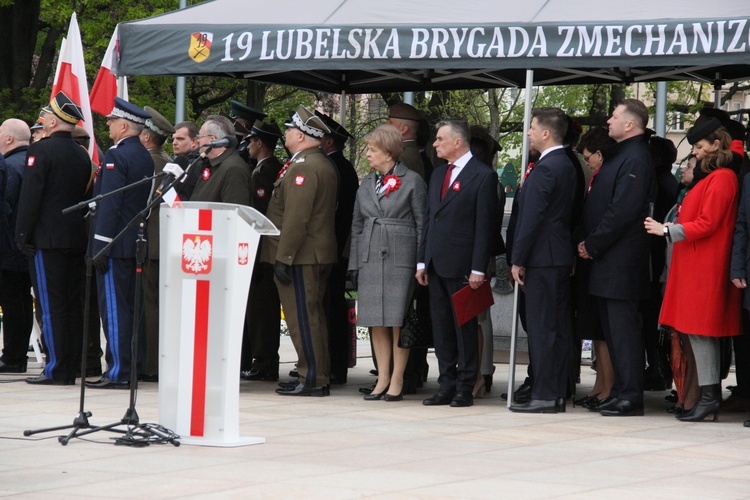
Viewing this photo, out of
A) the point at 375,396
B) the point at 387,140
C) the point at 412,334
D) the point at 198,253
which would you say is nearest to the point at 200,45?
the point at 387,140

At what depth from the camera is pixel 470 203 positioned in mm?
9500

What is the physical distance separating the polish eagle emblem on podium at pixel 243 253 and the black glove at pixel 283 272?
265 cm

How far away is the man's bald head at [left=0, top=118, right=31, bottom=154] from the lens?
11562mm

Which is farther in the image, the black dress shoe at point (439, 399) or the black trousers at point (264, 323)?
the black trousers at point (264, 323)

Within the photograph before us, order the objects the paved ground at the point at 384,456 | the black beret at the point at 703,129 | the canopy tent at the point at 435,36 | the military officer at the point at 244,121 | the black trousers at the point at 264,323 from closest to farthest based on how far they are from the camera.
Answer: the paved ground at the point at 384,456
the canopy tent at the point at 435,36
the black beret at the point at 703,129
the black trousers at the point at 264,323
the military officer at the point at 244,121

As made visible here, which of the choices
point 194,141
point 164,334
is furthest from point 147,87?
point 164,334

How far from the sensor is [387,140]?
989cm

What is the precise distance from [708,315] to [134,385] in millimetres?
3899

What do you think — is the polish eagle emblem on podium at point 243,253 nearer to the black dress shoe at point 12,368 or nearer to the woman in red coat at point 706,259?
the woman in red coat at point 706,259

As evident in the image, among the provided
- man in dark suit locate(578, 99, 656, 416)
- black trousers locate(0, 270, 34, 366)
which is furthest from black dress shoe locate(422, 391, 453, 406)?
black trousers locate(0, 270, 34, 366)

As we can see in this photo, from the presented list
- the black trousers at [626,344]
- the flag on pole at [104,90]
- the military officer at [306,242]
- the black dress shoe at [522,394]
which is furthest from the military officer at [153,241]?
the black trousers at [626,344]

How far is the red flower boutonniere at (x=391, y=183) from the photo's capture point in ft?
32.4

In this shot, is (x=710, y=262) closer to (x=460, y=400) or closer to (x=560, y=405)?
(x=560, y=405)

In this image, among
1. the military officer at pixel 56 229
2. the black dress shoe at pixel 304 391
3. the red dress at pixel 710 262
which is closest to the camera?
the red dress at pixel 710 262
